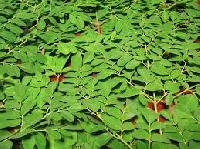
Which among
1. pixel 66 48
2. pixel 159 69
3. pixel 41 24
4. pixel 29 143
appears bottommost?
pixel 29 143

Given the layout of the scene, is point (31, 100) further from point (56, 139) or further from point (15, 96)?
point (56, 139)

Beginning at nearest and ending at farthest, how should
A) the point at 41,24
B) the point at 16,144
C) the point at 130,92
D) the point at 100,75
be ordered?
1. the point at 16,144
2. the point at 130,92
3. the point at 100,75
4. the point at 41,24

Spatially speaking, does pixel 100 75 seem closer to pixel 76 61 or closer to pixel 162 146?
pixel 76 61

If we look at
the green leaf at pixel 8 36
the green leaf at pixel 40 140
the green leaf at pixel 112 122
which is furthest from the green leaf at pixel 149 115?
the green leaf at pixel 8 36

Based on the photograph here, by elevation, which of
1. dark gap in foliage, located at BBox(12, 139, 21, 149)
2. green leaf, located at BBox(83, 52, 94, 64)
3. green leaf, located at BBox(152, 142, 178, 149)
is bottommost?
dark gap in foliage, located at BBox(12, 139, 21, 149)

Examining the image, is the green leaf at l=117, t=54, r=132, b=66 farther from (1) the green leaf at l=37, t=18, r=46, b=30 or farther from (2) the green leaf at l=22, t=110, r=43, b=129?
(1) the green leaf at l=37, t=18, r=46, b=30

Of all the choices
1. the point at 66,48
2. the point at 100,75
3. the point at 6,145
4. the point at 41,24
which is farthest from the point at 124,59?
the point at 6,145

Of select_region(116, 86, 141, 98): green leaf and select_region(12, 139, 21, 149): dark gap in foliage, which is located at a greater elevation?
select_region(116, 86, 141, 98): green leaf

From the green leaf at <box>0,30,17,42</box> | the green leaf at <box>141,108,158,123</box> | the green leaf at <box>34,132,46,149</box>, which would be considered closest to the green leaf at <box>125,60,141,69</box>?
the green leaf at <box>141,108,158,123</box>

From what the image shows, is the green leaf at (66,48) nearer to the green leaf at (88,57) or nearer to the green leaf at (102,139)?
the green leaf at (88,57)
